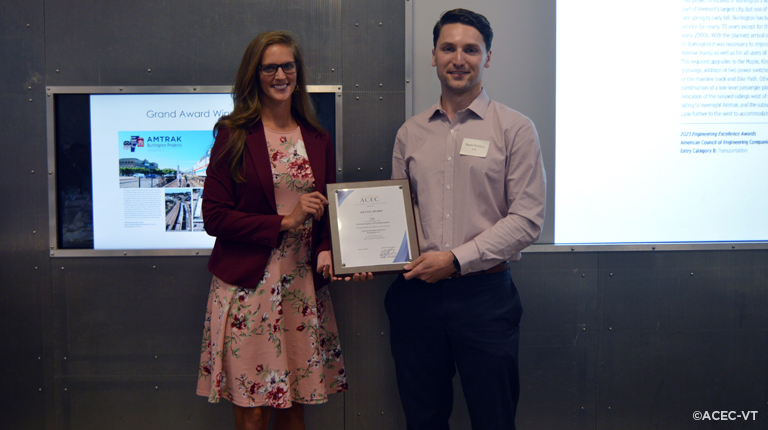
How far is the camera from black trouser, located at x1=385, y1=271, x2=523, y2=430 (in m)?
1.76

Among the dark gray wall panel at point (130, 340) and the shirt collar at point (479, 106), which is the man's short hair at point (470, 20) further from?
the dark gray wall panel at point (130, 340)

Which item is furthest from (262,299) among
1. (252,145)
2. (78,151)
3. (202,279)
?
(78,151)

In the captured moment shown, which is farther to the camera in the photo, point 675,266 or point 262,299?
point 675,266

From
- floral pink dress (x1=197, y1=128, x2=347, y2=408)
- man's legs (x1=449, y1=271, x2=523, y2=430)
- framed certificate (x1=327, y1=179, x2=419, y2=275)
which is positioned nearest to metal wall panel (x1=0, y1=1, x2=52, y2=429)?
floral pink dress (x1=197, y1=128, x2=347, y2=408)

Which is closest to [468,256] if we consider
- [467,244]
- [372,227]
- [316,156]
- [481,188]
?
[467,244]

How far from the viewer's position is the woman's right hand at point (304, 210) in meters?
1.80

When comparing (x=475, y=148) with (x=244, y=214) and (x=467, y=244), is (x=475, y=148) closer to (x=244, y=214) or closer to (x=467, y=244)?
(x=467, y=244)

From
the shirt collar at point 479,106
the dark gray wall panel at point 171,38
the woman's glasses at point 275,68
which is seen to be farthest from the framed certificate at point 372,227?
the dark gray wall panel at point 171,38

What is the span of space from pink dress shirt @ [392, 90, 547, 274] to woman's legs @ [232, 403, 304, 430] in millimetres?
930

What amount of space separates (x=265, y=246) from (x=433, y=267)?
2.20 feet

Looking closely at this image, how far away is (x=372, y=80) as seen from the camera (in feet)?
7.88

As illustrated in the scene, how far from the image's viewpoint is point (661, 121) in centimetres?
247

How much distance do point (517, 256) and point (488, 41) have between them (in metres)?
0.87

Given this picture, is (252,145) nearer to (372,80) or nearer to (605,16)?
(372,80)
